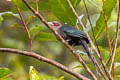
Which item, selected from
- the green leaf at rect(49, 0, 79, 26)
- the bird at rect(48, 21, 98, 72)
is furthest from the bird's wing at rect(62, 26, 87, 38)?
the green leaf at rect(49, 0, 79, 26)

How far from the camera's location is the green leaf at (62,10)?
7.93ft

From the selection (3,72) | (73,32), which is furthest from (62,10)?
(73,32)

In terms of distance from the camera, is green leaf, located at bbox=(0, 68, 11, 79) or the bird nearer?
green leaf, located at bbox=(0, 68, 11, 79)

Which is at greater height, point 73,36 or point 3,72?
point 3,72

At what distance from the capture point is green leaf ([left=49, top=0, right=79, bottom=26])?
242cm

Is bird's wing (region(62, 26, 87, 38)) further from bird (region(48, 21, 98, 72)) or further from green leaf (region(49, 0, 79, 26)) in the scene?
green leaf (region(49, 0, 79, 26))

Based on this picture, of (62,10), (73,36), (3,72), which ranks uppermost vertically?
(62,10)

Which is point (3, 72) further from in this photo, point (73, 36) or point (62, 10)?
point (73, 36)

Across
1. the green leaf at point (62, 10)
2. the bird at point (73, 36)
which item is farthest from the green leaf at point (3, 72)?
the bird at point (73, 36)

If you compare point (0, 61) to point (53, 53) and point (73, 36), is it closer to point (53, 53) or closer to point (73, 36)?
point (53, 53)

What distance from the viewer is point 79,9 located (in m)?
5.73

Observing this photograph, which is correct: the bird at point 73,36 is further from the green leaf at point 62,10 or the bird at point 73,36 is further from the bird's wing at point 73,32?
the green leaf at point 62,10

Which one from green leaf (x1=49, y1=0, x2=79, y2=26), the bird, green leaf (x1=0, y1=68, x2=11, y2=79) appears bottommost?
the bird

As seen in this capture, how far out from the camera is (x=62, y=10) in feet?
8.07
